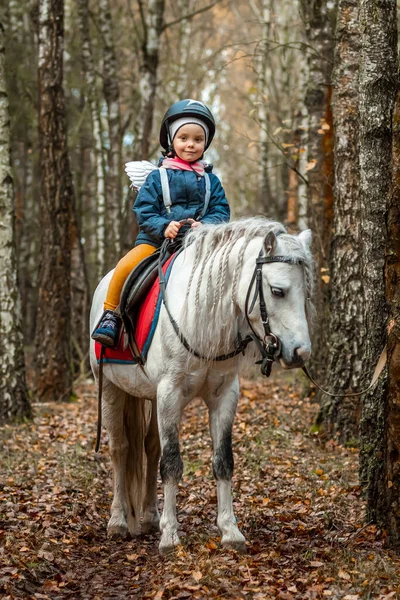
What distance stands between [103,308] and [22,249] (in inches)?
809

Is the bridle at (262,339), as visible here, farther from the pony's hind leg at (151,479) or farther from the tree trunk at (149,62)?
the tree trunk at (149,62)

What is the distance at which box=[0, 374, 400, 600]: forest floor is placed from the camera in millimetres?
5012

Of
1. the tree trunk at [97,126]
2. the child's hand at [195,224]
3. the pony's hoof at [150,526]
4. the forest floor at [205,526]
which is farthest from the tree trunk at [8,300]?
the tree trunk at [97,126]

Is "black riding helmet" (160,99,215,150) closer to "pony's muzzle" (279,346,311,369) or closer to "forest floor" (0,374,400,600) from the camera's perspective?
"pony's muzzle" (279,346,311,369)

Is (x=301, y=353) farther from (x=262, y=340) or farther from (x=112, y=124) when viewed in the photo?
(x=112, y=124)

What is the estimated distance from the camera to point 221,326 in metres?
5.49

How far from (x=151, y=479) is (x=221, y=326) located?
7.30ft

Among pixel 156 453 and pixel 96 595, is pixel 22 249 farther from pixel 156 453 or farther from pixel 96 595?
pixel 96 595

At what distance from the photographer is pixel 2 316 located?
11.1 m

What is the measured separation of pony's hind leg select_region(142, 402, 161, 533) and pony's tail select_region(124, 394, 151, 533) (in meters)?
0.05

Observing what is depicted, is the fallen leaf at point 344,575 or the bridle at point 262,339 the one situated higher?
the bridle at point 262,339

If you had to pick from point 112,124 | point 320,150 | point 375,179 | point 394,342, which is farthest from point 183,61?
point 394,342

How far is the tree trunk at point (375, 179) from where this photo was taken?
18.9 feet

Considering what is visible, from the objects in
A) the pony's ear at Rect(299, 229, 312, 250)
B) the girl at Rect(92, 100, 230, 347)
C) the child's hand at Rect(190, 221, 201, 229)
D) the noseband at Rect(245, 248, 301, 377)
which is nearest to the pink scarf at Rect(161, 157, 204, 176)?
the girl at Rect(92, 100, 230, 347)
